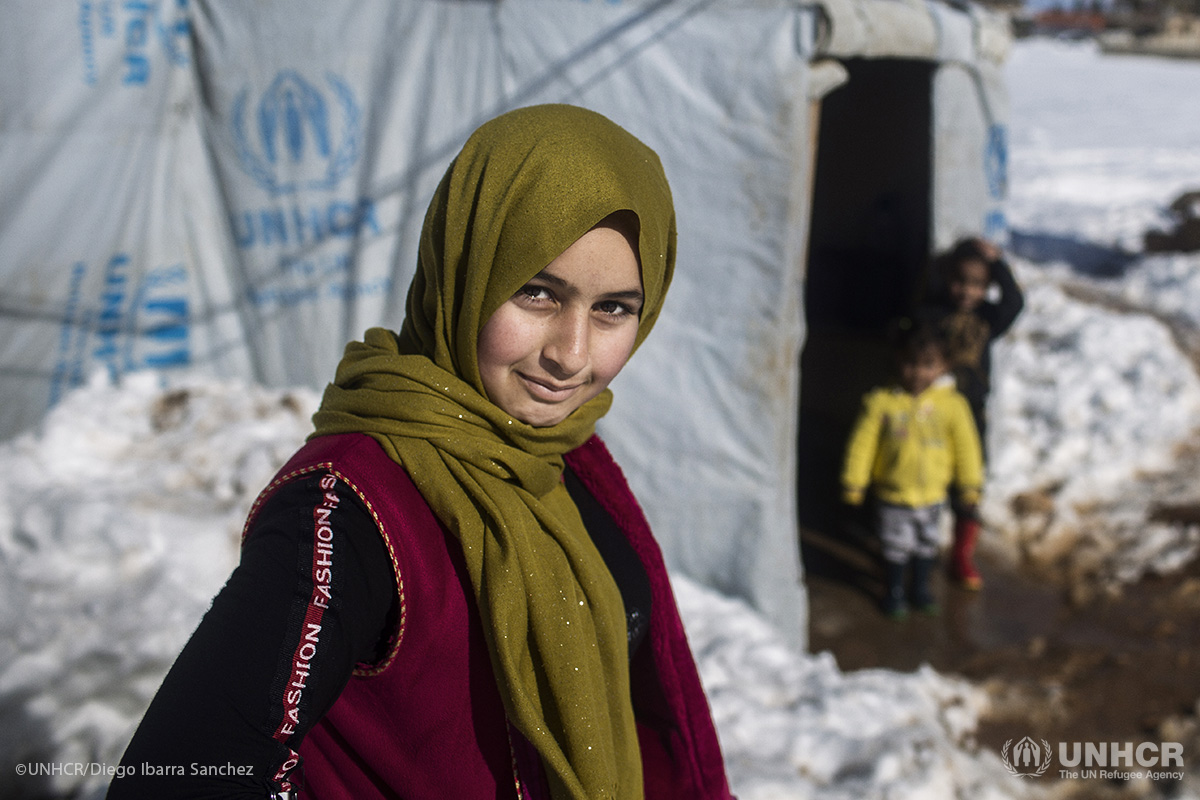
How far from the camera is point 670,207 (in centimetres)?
113

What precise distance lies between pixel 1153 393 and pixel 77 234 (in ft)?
20.5

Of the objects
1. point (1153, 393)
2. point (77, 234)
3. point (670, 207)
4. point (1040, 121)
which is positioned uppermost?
point (1040, 121)

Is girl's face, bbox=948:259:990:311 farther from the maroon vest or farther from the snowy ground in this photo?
the maroon vest

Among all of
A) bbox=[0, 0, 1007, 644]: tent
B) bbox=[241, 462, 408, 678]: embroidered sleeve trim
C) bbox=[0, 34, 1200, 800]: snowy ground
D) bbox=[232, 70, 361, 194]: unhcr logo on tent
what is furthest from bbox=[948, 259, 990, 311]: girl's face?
bbox=[241, 462, 408, 678]: embroidered sleeve trim

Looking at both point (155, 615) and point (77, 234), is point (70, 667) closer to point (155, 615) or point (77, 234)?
point (155, 615)

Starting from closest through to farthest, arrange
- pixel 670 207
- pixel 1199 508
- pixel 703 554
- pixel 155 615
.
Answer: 1. pixel 670 207
2. pixel 155 615
3. pixel 703 554
4. pixel 1199 508

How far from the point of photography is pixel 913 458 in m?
3.74

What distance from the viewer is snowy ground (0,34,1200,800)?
2352 millimetres

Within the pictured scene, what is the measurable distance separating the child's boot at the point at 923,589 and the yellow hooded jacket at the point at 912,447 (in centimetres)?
32

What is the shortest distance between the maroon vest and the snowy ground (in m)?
1.54

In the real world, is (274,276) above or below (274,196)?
below

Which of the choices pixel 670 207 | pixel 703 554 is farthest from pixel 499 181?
pixel 703 554

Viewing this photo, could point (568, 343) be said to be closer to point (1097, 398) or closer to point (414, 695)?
point (414, 695)

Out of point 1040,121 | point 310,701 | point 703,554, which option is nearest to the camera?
point 310,701
